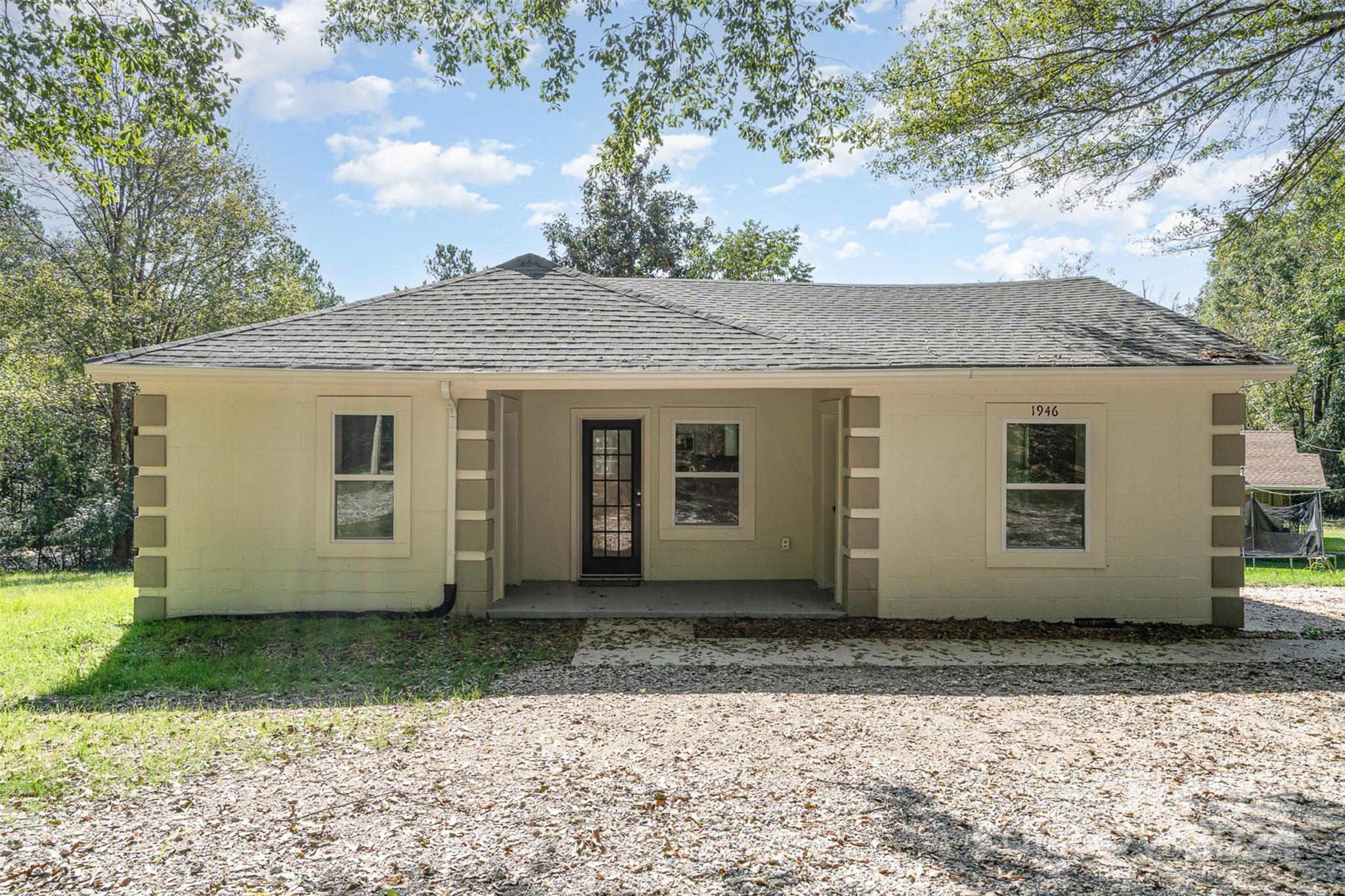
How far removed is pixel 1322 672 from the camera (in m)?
6.48

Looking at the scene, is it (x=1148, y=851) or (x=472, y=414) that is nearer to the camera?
(x=1148, y=851)

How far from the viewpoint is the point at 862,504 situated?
26.2 feet

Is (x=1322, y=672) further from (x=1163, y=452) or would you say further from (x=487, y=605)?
(x=487, y=605)

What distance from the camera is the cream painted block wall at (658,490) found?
9.78 m

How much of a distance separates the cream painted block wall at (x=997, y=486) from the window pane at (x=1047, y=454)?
26 centimetres

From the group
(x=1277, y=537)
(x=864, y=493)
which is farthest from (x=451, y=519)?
(x=1277, y=537)

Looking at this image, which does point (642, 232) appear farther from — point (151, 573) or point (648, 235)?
A: point (151, 573)

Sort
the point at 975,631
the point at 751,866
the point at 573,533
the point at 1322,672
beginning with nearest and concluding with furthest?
the point at 751,866 → the point at 1322,672 → the point at 975,631 → the point at 573,533

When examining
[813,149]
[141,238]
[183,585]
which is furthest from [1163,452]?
[141,238]

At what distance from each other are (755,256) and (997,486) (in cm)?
2017

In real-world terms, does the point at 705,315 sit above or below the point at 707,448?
above

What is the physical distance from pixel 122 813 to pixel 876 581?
6.32 m

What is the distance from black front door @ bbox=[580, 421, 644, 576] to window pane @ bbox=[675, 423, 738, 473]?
539 millimetres

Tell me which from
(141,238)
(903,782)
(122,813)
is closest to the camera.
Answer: (122,813)
